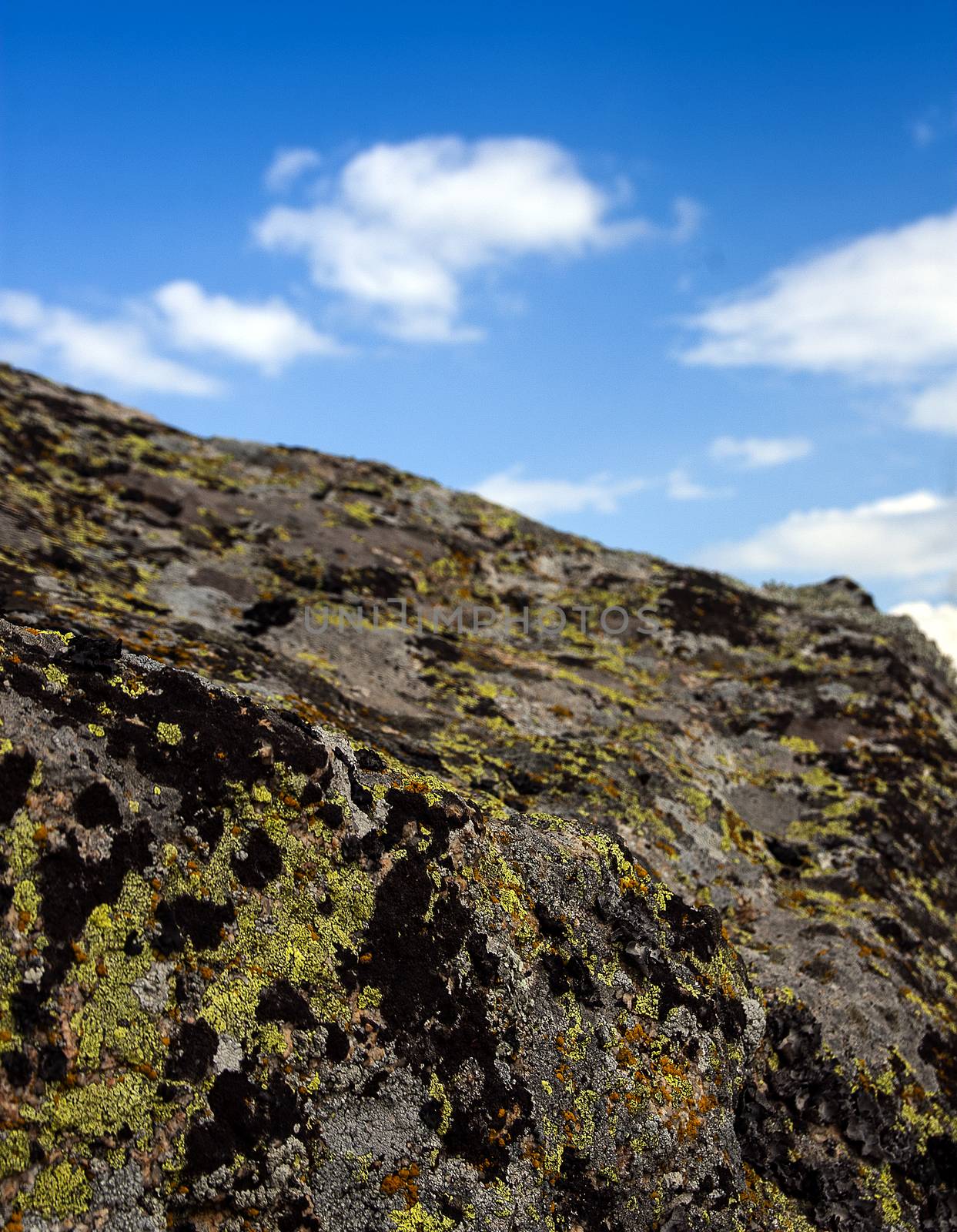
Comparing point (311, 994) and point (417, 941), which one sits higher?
point (417, 941)

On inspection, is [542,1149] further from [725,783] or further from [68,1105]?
[725,783]

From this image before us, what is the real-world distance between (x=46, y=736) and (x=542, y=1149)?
697cm

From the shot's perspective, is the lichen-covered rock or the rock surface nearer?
the lichen-covered rock

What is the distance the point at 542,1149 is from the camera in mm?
8914

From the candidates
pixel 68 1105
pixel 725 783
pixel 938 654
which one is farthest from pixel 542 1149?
pixel 938 654

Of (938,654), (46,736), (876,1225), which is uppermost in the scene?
(938,654)

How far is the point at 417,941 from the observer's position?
948 centimetres

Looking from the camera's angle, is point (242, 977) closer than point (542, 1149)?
→ Yes

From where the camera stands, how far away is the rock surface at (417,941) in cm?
761

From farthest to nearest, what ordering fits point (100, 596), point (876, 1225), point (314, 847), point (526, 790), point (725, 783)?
point (725, 783) < point (100, 596) < point (526, 790) < point (876, 1225) < point (314, 847)

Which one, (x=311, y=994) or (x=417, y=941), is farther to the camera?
(x=417, y=941)

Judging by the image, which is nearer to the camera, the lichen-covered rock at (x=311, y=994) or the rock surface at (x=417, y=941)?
the lichen-covered rock at (x=311, y=994)

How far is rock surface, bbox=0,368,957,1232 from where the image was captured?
7609 millimetres

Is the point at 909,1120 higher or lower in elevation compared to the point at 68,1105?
higher
